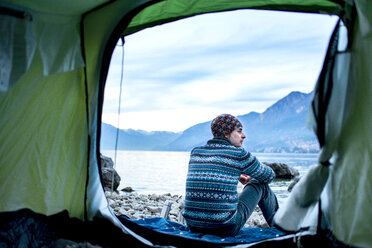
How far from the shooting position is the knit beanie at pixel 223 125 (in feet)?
8.89

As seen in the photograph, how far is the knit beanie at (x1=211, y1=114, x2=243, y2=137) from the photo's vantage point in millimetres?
2711

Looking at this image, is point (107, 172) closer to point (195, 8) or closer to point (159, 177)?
point (195, 8)

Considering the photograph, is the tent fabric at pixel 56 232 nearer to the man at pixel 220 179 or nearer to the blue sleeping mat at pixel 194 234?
the blue sleeping mat at pixel 194 234

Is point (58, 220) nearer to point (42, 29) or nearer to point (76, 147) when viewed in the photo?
point (76, 147)

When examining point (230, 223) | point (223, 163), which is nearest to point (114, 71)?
point (223, 163)

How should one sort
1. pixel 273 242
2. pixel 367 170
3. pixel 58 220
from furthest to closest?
pixel 58 220 < pixel 273 242 < pixel 367 170

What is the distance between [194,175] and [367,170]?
3.73 feet

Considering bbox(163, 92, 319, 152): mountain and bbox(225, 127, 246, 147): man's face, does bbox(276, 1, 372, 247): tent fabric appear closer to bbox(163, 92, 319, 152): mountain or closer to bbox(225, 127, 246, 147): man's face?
bbox(225, 127, 246, 147): man's face

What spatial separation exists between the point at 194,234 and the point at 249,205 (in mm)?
466

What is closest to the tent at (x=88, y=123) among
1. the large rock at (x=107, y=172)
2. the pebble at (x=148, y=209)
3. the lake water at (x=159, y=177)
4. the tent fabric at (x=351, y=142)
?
the tent fabric at (x=351, y=142)

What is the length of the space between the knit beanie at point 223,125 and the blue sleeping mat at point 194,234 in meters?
0.73

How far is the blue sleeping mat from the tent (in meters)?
0.09

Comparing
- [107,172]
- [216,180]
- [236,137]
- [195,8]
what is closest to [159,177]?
[107,172]

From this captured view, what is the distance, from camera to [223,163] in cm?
258
